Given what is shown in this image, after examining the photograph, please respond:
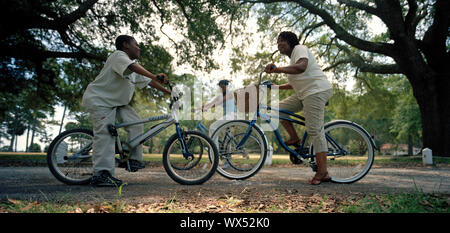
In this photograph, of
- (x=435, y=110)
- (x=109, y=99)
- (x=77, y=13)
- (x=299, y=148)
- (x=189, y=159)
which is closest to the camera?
(x=109, y=99)

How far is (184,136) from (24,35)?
9.91m

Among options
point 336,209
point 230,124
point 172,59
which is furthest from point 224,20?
point 336,209

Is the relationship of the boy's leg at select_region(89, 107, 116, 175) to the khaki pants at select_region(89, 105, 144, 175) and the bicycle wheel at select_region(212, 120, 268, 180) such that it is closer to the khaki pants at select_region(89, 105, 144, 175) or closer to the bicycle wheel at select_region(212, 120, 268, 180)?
the khaki pants at select_region(89, 105, 144, 175)

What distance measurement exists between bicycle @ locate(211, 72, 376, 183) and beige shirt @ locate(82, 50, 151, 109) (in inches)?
61.2

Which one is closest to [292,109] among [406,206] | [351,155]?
[351,155]

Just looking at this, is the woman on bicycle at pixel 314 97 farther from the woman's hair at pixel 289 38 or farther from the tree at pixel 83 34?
the tree at pixel 83 34

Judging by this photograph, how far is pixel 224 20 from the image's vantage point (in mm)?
9984

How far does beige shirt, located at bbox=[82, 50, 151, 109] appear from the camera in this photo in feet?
11.5

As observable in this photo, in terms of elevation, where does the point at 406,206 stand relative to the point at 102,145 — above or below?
below

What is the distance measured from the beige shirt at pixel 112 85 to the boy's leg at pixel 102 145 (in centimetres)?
14

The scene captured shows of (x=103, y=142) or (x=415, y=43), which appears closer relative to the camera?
(x=103, y=142)

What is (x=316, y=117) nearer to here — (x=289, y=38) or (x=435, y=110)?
(x=289, y=38)

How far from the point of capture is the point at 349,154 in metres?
4.07

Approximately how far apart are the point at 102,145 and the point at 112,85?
850 millimetres
